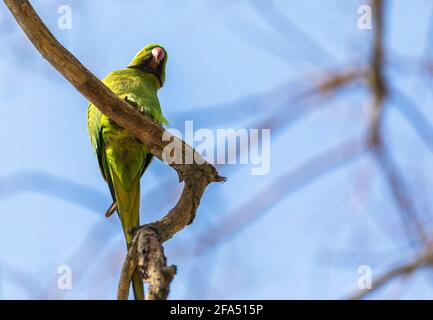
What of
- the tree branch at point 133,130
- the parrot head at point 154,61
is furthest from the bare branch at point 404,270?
the parrot head at point 154,61

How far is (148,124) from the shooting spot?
363 centimetres

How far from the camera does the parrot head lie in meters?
5.30

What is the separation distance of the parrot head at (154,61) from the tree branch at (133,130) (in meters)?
1.72

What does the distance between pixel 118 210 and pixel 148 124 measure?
0.87 meters

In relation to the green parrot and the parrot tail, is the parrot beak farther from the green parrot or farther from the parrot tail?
the parrot tail

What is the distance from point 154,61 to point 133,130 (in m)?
1.76

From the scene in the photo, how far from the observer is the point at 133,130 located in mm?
3670

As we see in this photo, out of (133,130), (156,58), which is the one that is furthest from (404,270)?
(156,58)

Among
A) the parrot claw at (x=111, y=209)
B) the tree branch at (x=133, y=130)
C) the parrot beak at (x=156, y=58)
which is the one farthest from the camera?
the parrot beak at (x=156, y=58)

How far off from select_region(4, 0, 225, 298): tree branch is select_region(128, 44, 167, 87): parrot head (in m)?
1.72

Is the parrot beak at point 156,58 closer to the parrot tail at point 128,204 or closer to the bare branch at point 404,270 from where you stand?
the parrot tail at point 128,204

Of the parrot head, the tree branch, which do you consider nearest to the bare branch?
the tree branch

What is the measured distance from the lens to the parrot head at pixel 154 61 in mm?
5301
